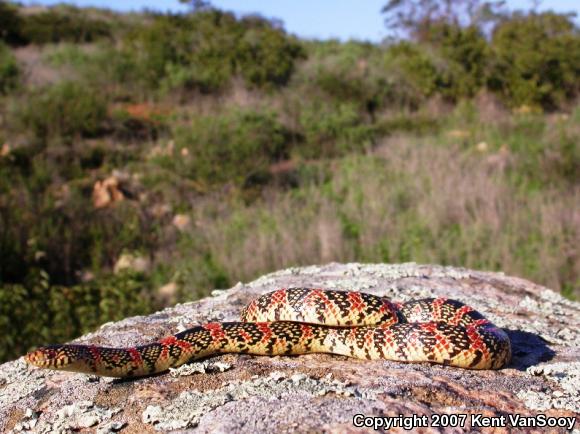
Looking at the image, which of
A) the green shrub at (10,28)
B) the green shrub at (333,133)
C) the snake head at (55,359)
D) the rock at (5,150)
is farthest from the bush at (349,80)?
the snake head at (55,359)

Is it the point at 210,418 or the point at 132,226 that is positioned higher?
the point at 210,418

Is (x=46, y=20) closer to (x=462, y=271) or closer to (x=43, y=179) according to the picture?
(x=43, y=179)

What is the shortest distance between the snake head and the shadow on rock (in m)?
2.24

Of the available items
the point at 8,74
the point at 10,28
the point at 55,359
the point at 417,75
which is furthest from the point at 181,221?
the point at 10,28

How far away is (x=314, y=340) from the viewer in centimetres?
349

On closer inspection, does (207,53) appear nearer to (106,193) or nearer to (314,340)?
(106,193)

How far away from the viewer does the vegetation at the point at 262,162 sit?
30.2ft

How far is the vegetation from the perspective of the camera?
920 centimetres

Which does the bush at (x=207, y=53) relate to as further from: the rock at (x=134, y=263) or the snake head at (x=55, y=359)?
the snake head at (x=55, y=359)

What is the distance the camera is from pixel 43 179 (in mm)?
13594

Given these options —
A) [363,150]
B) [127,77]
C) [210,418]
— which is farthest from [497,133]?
[210,418]

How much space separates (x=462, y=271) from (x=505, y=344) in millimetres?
2197

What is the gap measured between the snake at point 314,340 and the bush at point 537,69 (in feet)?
63.7

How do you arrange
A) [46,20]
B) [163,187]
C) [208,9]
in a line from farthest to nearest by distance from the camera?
[46,20], [208,9], [163,187]
